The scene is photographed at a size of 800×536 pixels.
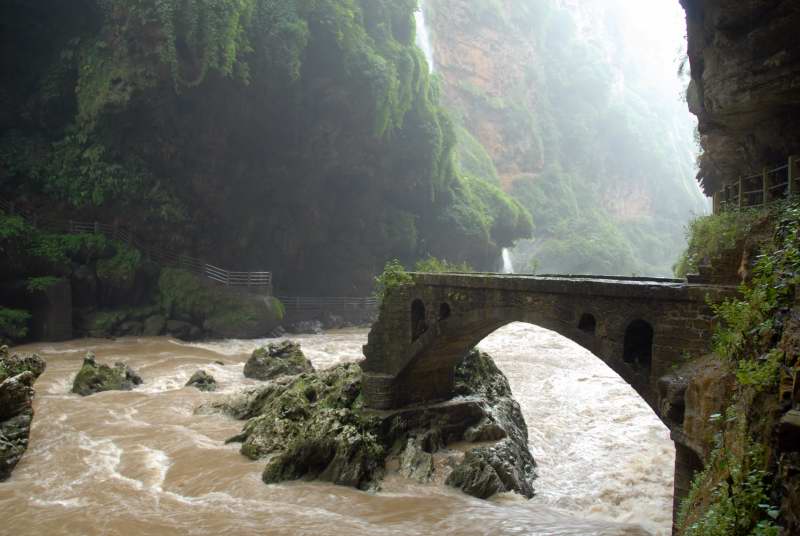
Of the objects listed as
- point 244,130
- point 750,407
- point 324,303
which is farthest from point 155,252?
point 750,407

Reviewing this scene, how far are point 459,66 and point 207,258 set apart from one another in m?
64.0

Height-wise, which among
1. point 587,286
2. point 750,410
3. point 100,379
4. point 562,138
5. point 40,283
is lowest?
point 100,379

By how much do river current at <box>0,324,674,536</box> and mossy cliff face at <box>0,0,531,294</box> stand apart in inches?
511

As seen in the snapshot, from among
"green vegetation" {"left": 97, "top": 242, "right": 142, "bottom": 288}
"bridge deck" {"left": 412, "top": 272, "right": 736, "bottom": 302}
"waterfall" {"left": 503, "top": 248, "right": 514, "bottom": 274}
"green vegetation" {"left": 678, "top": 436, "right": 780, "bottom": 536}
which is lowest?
"green vegetation" {"left": 678, "top": 436, "right": 780, "bottom": 536}

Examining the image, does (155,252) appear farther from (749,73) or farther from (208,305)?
(749,73)

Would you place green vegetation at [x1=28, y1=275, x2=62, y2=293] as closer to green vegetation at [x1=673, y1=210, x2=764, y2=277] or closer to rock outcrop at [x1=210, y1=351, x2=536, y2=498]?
rock outcrop at [x1=210, y1=351, x2=536, y2=498]

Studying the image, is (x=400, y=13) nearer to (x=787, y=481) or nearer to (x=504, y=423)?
(x=504, y=423)

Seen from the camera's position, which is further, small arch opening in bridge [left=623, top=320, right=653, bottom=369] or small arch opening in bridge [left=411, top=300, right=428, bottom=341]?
small arch opening in bridge [left=411, top=300, right=428, bottom=341]

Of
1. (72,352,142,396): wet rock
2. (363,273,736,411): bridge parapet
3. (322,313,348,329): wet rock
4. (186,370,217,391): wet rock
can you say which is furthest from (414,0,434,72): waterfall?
(363,273,736,411): bridge parapet

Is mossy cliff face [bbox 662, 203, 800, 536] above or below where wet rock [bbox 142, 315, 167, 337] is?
above

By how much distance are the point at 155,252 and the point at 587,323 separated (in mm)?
26522

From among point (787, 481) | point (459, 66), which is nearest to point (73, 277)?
point (787, 481)

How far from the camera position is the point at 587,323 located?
10953mm

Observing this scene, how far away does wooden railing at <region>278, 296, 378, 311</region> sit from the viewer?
36438mm
